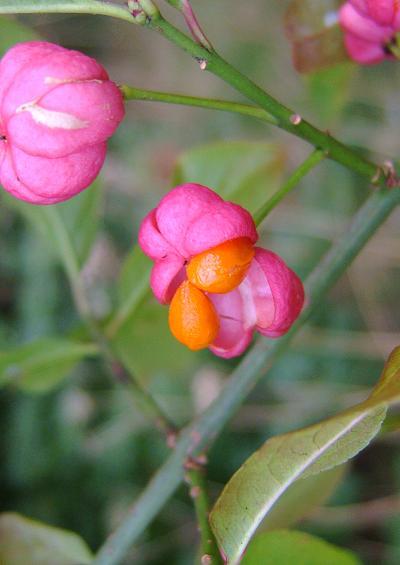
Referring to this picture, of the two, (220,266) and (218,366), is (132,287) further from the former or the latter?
(218,366)

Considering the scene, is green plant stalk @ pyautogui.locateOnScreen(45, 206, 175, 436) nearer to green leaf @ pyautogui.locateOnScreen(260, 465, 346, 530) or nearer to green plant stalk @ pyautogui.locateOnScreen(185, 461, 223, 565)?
green plant stalk @ pyautogui.locateOnScreen(185, 461, 223, 565)

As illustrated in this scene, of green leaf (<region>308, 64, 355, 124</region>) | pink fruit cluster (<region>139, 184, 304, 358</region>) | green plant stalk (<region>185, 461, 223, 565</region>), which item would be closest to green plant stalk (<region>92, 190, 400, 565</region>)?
green plant stalk (<region>185, 461, 223, 565</region>)

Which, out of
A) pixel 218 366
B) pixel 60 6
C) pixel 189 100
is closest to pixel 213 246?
pixel 189 100

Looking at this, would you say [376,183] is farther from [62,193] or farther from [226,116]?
[226,116]

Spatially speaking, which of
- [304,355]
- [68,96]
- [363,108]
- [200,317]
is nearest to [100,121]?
[68,96]

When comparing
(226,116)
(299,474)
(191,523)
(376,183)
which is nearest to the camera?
(299,474)
